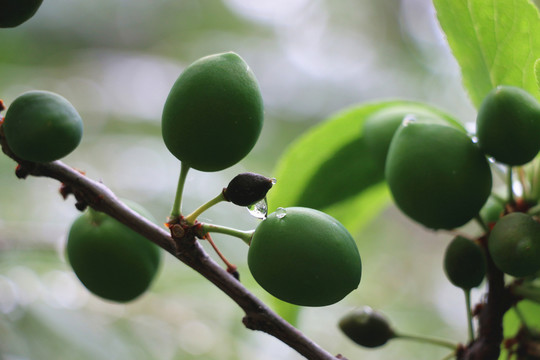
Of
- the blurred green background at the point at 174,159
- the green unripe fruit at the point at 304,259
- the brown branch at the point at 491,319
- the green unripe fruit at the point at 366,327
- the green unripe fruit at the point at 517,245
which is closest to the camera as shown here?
the green unripe fruit at the point at 304,259

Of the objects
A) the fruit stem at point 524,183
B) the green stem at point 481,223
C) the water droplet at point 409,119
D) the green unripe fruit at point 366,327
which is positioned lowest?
the green unripe fruit at point 366,327

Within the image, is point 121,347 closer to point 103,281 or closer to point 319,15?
point 103,281

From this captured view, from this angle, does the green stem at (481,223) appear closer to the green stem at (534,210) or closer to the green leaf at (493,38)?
the green stem at (534,210)

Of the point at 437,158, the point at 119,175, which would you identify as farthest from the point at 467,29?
the point at 119,175

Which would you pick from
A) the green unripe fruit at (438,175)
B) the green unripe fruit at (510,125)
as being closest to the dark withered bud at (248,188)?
the green unripe fruit at (438,175)

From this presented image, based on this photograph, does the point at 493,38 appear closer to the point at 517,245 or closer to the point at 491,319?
the point at 517,245

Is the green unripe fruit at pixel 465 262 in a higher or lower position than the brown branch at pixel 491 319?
higher

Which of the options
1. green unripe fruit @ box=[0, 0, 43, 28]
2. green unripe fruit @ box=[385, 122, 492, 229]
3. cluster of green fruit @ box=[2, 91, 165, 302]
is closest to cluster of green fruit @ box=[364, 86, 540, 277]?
green unripe fruit @ box=[385, 122, 492, 229]

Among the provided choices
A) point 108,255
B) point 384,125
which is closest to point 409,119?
point 384,125
